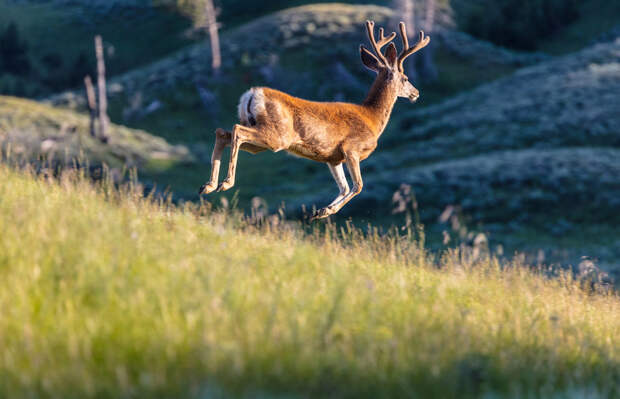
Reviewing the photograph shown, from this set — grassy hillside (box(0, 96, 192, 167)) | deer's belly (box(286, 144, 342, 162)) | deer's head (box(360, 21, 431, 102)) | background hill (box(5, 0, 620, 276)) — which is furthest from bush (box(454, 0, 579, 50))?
deer's belly (box(286, 144, 342, 162))

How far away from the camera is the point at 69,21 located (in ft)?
249

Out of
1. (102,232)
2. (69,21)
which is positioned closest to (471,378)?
(102,232)

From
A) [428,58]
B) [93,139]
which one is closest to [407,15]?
[428,58]

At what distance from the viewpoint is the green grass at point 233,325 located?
11.6 feet

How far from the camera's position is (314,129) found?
274 inches

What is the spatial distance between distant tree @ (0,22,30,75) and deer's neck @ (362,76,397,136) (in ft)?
198

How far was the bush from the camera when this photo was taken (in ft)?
216

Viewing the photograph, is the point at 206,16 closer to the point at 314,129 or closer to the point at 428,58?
the point at 428,58

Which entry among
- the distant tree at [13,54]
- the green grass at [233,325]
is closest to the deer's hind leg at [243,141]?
the green grass at [233,325]

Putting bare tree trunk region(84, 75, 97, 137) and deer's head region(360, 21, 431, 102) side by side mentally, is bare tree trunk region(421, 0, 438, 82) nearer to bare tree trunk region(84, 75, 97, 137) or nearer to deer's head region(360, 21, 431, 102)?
bare tree trunk region(84, 75, 97, 137)

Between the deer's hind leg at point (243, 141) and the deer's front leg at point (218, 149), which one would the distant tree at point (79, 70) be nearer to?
the deer's front leg at point (218, 149)

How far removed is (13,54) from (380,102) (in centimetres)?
6345

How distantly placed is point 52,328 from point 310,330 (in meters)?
1.53

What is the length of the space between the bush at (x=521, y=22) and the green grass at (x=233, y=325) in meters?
64.6
